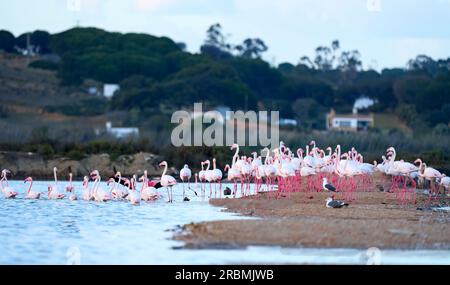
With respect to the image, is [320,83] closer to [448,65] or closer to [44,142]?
[448,65]

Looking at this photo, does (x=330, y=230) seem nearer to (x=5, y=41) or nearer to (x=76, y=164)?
(x=76, y=164)

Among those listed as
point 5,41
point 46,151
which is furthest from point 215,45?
point 46,151

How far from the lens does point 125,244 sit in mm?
16328

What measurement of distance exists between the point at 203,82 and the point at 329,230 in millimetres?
49990

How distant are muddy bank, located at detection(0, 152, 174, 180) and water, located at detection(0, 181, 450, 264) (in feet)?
37.2

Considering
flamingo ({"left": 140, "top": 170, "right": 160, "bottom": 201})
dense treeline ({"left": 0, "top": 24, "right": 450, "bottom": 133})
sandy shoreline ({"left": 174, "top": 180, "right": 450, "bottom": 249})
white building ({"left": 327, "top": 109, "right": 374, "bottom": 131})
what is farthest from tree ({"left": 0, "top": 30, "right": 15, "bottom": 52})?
sandy shoreline ({"left": 174, "top": 180, "right": 450, "bottom": 249})

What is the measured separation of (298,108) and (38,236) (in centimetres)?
5427

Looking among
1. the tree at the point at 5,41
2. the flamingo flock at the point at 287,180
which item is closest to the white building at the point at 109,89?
the tree at the point at 5,41

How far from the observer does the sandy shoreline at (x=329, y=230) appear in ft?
51.7

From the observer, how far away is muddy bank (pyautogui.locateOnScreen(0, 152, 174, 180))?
3459cm

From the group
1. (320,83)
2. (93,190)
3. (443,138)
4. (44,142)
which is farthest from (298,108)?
(93,190)

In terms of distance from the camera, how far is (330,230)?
16406 mm

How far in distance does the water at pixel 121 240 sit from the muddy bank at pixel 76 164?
37.2ft

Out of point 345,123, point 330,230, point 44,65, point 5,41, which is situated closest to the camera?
point 330,230
